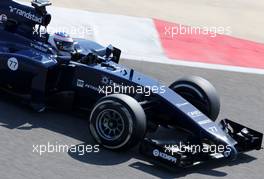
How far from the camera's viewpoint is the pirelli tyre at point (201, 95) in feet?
31.3

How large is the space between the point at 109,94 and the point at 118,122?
67 cm

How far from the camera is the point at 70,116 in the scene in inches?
380

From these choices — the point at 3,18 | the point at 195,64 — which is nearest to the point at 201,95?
the point at 3,18

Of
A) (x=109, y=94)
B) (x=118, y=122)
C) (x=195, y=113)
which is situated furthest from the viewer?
(x=109, y=94)

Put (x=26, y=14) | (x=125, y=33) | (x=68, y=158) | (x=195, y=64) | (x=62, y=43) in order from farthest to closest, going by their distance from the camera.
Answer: (x=125, y=33)
(x=195, y=64)
(x=26, y=14)
(x=62, y=43)
(x=68, y=158)

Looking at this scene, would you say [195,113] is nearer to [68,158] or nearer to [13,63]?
[68,158]

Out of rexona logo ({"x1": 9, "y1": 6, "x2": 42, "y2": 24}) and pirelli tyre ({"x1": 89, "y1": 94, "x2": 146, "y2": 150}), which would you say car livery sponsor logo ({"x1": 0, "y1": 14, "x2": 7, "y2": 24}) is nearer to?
rexona logo ({"x1": 9, "y1": 6, "x2": 42, "y2": 24})

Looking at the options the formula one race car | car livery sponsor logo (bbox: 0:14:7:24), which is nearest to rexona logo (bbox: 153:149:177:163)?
the formula one race car

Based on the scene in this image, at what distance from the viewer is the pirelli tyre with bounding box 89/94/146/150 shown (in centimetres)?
836

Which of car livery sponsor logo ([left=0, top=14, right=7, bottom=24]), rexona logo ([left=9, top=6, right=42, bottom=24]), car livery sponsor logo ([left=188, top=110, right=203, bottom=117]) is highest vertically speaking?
rexona logo ([left=9, top=6, right=42, bottom=24])

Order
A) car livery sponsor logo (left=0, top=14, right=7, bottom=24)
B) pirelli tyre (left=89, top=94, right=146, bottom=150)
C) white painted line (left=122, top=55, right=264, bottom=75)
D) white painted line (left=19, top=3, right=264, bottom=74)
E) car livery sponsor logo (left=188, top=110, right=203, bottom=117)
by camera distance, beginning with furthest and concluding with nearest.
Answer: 1. white painted line (left=19, top=3, right=264, bottom=74)
2. white painted line (left=122, top=55, right=264, bottom=75)
3. car livery sponsor logo (left=0, top=14, right=7, bottom=24)
4. car livery sponsor logo (left=188, top=110, right=203, bottom=117)
5. pirelli tyre (left=89, top=94, right=146, bottom=150)

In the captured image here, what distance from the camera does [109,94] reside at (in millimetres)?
9141

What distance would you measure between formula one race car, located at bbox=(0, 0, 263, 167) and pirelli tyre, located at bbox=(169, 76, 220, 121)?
0.05 feet

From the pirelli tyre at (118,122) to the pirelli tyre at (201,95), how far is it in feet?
4.62
